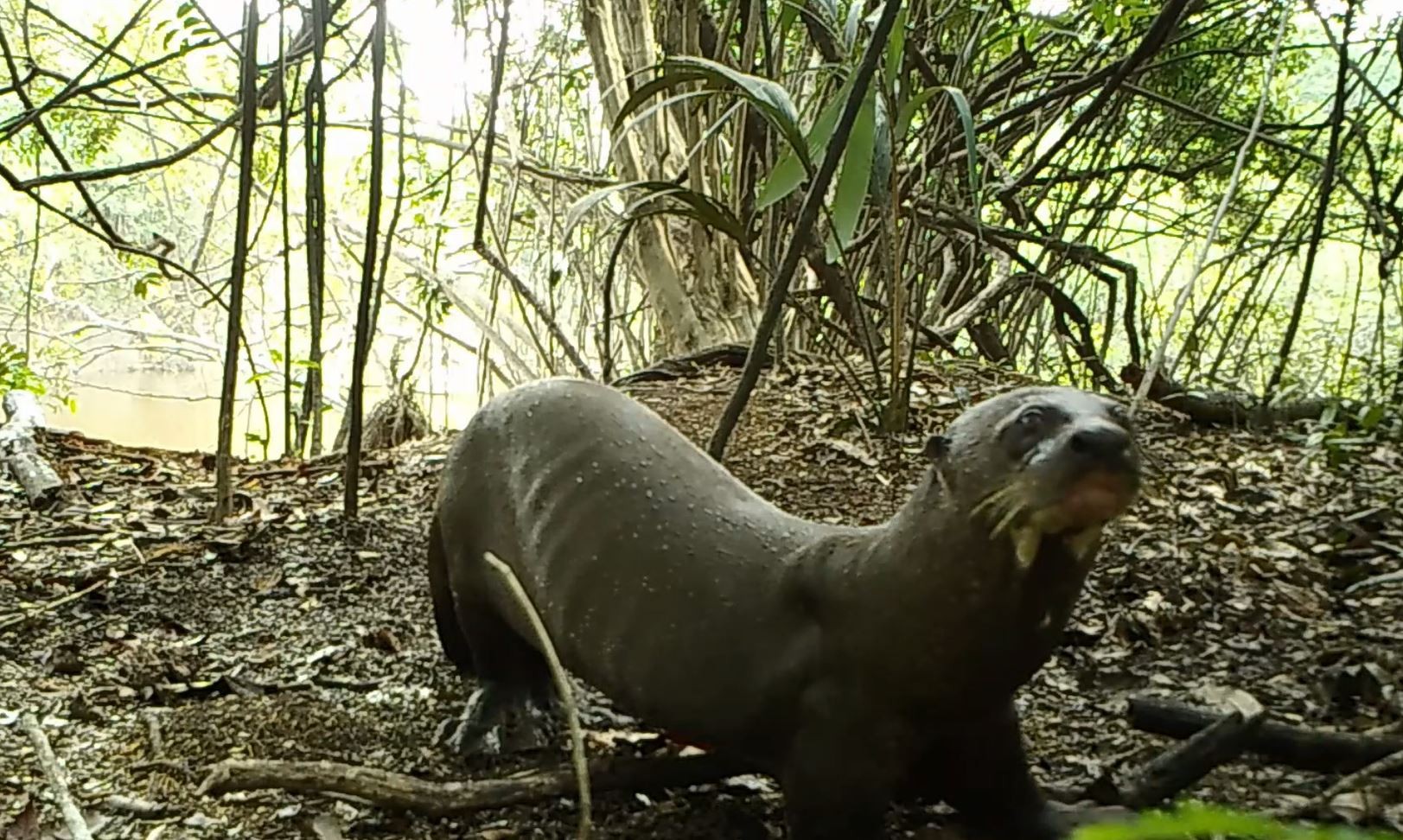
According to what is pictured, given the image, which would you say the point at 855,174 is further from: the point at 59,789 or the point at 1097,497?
the point at 59,789

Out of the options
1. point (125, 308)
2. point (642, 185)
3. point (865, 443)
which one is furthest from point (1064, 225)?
point (125, 308)

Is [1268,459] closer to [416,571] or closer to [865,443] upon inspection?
[865,443]

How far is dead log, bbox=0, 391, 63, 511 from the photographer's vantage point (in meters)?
2.82

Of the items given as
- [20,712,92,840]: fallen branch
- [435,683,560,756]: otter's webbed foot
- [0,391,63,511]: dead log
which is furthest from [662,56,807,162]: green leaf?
[0,391,63,511]: dead log

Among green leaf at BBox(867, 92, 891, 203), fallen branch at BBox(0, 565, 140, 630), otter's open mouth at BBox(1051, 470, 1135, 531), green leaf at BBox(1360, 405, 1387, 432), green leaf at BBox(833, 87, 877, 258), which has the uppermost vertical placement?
green leaf at BBox(867, 92, 891, 203)

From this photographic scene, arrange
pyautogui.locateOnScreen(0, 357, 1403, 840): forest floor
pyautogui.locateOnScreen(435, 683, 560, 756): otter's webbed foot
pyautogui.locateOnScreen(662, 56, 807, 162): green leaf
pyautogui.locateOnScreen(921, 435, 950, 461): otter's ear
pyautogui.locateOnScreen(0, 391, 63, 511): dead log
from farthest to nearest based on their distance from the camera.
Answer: pyautogui.locateOnScreen(0, 391, 63, 511): dead log < pyautogui.locateOnScreen(662, 56, 807, 162): green leaf < pyautogui.locateOnScreen(435, 683, 560, 756): otter's webbed foot < pyautogui.locateOnScreen(0, 357, 1403, 840): forest floor < pyautogui.locateOnScreen(921, 435, 950, 461): otter's ear

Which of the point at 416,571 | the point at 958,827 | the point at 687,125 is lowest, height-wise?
the point at 958,827

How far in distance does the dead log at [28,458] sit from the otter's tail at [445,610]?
4.93 feet

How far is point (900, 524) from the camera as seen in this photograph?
1.18 m

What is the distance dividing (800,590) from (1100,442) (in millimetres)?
384

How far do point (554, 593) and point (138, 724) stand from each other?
26.1 inches

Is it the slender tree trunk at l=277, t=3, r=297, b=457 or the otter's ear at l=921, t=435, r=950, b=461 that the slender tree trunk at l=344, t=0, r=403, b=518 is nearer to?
the slender tree trunk at l=277, t=3, r=297, b=457

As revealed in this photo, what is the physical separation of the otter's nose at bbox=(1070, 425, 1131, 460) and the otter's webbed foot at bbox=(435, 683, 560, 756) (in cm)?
90

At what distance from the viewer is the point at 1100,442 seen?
3.23ft
